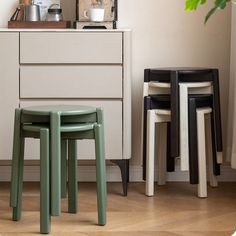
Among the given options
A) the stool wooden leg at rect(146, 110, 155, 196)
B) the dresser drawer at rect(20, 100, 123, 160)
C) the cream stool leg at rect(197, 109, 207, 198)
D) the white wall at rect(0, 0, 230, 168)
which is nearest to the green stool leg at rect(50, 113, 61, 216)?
the dresser drawer at rect(20, 100, 123, 160)

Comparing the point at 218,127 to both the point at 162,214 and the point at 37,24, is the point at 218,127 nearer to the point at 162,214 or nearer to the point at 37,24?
the point at 162,214

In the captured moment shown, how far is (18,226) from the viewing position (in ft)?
9.18

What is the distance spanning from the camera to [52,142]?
8.70ft

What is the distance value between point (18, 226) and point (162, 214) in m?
0.72

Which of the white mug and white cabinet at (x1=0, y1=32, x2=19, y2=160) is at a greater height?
the white mug

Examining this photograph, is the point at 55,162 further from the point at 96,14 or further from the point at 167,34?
the point at 167,34

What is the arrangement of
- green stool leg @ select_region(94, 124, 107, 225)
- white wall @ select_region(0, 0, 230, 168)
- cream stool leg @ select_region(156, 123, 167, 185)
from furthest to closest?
white wall @ select_region(0, 0, 230, 168) < cream stool leg @ select_region(156, 123, 167, 185) < green stool leg @ select_region(94, 124, 107, 225)

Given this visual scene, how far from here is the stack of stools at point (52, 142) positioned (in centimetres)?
265

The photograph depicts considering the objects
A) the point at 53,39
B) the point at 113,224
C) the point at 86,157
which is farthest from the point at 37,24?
the point at 113,224

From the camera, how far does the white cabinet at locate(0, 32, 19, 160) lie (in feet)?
11.1

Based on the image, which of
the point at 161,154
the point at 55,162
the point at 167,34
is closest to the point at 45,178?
the point at 55,162

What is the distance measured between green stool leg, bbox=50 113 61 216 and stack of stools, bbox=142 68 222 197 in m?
0.90

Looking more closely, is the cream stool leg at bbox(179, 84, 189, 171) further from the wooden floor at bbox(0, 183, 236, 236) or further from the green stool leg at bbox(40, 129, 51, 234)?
the green stool leg at bbox(40, 129, 51, 234)

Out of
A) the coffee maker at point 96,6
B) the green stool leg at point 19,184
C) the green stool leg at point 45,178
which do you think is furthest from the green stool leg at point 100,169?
the coffee maker at point 96,6
